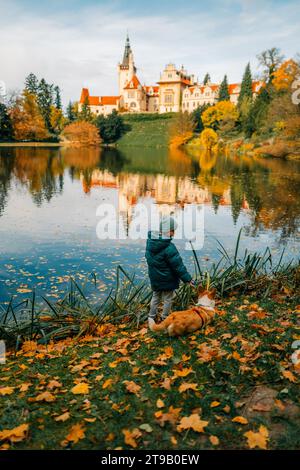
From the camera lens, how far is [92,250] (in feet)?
35.8

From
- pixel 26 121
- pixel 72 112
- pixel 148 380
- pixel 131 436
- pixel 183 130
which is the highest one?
pixel 72 112

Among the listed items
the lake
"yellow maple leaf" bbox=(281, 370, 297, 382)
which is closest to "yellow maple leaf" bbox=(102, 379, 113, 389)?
"yellow maple leaf" bbox=(281, 370, 297, 382)

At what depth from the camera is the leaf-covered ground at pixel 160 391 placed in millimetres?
3057

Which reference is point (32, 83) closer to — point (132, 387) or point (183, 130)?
point (183, 130)

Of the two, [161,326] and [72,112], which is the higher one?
[72,112]

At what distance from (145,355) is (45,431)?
68.1 inches

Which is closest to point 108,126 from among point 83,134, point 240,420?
point 83,134

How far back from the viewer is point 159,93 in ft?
344

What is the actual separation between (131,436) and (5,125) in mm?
72859

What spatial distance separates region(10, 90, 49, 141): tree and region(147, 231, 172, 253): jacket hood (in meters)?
71.1

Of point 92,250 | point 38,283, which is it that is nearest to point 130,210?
point 92,250

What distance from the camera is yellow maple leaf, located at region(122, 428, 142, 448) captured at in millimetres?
2969

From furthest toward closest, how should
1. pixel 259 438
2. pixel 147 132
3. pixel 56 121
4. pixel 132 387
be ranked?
pixel 56 121 → pixel 147 132 → pixel 132 387 → pixel 259 438
